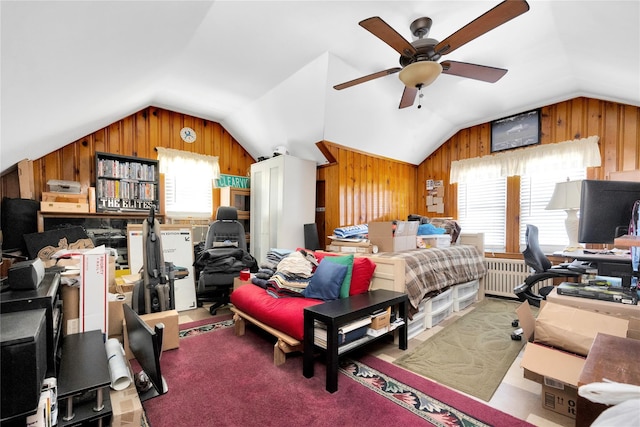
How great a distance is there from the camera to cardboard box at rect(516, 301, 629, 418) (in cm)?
151

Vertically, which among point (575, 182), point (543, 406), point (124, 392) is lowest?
point (543, 406)

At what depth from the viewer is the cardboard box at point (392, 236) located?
3.01m

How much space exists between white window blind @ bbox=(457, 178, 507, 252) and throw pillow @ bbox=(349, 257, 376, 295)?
290cm

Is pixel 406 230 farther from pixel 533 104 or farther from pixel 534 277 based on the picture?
pixel 533 104

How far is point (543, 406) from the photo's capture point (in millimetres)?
1617

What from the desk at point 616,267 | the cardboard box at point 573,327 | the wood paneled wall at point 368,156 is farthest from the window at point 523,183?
the cardboard box at point 573,327

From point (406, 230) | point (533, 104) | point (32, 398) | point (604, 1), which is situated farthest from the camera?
point (533, 104)

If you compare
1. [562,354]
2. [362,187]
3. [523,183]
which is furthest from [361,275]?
[523,183]

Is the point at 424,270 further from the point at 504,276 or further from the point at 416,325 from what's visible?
the point at 504,276

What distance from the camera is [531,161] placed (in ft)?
13.1

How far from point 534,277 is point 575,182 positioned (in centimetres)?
142

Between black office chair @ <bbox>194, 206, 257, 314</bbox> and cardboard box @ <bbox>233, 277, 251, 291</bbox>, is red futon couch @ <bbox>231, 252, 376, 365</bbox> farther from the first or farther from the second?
black office chair @ <bbox>194, 206, 257, 314</bbox>

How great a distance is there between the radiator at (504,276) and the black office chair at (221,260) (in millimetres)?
3441

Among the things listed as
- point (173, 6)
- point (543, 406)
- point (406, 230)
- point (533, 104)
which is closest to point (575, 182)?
point (533, 104)
